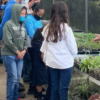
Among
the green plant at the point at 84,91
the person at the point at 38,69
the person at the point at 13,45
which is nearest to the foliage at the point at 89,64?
the green plant at the point at 84,91

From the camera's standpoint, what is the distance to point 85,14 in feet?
20.2

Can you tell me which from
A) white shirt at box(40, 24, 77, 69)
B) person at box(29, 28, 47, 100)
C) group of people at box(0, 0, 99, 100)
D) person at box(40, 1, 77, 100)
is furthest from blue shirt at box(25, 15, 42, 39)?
white shirt at box(40, 24, 77, 69)

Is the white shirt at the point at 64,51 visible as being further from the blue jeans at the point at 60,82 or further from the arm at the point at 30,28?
the arm at the point at 30,28

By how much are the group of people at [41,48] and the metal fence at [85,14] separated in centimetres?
223

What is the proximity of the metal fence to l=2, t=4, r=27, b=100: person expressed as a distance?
2.91 metres

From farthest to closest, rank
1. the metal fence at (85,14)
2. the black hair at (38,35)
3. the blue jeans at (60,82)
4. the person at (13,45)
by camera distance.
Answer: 1. the metal fence at (85,14)
2. the black hair at (38,35)
3. the person at (13,45)
4. the blue jeans at (60,82)

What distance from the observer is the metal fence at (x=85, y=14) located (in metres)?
5.62

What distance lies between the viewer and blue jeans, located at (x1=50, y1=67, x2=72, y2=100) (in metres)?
2.86

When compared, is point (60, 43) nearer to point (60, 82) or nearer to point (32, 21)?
point (60, 82)

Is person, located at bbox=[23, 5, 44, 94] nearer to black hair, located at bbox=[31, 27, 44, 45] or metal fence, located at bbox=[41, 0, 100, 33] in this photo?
black hair, located at bbox=[31, 27, 44, 45]

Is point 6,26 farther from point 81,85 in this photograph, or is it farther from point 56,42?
point 81,85

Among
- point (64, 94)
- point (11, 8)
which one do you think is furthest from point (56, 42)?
point (11, 8)

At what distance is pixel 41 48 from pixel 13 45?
1.49ft

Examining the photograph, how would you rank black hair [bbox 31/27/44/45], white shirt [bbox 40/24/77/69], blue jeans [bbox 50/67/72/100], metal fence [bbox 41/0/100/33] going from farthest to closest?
metal fence [bbox 41/0/100/33] → black hair [bbox 31/27/44/45] → blue jeans [bbox 50/67/72/100] → white shirt [bbox 40/24/77/69]
